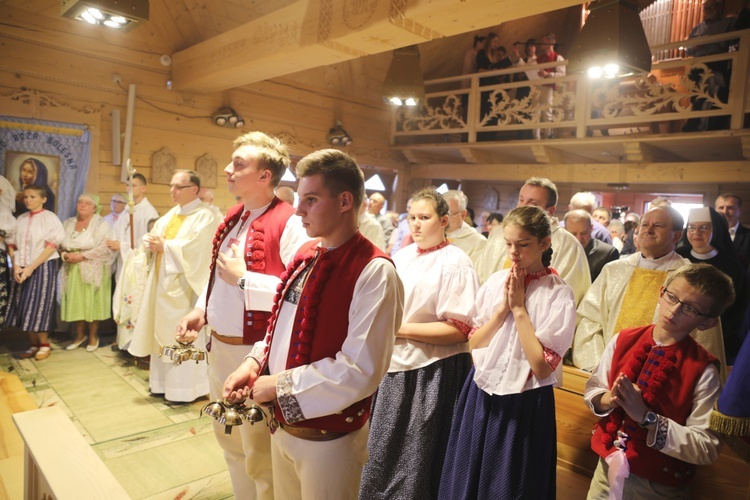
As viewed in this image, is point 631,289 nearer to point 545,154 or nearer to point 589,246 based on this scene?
point 589,246

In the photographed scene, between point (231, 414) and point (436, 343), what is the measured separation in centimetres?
106

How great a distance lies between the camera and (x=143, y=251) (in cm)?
488

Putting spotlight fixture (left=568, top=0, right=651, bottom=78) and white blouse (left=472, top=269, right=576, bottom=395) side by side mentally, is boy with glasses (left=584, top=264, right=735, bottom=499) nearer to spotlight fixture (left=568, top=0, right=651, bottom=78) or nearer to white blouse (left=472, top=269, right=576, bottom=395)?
white blouse (left=472, top=269, right=576, bottom=395)

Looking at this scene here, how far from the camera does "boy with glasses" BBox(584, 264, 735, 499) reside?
171 centimetres

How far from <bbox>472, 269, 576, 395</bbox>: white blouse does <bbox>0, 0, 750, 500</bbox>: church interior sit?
844 millimetres

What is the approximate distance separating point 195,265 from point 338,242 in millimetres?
2958

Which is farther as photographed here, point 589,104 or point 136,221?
point 589,104

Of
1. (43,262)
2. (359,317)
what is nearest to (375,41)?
(359,317)

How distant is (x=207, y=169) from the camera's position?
23.3ft

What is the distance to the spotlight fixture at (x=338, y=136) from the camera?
8383 millimetres

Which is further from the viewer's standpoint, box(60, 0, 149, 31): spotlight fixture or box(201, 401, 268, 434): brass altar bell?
box(60, 0, 149, 31): spotlight fixture

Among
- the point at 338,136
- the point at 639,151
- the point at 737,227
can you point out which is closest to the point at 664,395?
the point at 737,227

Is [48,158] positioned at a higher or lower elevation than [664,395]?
higher

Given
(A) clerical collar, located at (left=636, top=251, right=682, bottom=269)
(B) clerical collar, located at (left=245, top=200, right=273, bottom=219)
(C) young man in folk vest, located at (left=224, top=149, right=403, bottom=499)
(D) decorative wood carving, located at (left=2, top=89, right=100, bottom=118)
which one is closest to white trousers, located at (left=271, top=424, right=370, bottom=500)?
(C) young man in folk vest, located at (left=224, top=149, right=403, bottom=499)
